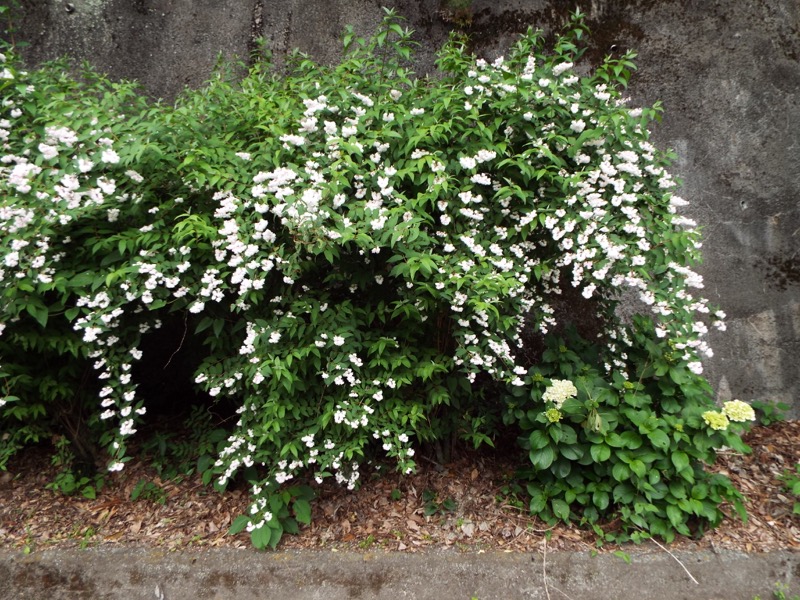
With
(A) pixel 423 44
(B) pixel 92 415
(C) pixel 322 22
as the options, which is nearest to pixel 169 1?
(C) pixel 322 22

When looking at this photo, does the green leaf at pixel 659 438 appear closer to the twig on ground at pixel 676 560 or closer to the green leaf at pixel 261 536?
the twig on ground at pixel 676 560

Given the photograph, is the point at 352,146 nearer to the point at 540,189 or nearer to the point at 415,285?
the point at 415,285

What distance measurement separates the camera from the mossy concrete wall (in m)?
3.97

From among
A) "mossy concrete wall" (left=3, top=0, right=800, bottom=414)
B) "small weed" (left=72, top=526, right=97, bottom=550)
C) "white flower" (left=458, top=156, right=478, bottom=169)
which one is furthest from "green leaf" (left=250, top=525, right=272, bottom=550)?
"mossy concrete wall" (left=3, top=0, right=800, bottom=414)

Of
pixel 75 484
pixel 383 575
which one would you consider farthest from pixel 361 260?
pixel 75 484

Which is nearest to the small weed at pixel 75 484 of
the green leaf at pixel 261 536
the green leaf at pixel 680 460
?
the green leaf at pixel 261 536

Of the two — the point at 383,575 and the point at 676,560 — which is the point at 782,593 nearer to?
the point at 676,560

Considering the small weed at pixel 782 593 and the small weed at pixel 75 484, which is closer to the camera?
the small weed at pixel 782 593

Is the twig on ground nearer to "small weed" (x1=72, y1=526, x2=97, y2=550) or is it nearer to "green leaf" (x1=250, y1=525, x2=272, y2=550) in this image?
"green leaf" (x1=250, y1=525, x2=272, y2=550)

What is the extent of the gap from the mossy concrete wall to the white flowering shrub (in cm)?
128

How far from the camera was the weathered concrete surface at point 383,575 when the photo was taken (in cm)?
261

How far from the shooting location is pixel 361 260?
2.88 m

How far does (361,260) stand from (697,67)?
3285 mm

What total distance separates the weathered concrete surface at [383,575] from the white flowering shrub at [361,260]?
218 millimetres
